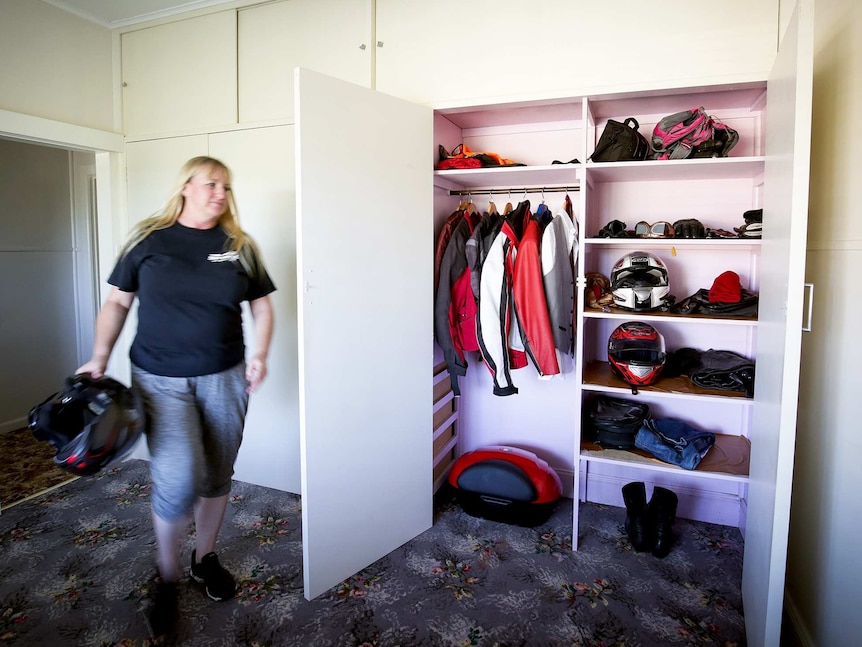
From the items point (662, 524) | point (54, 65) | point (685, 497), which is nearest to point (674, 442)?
point (662, 524)

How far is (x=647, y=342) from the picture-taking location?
2383 millimetres

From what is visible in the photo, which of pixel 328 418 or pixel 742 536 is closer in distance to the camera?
pixel 328 418

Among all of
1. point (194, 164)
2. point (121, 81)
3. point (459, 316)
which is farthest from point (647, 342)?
point (121, 81)

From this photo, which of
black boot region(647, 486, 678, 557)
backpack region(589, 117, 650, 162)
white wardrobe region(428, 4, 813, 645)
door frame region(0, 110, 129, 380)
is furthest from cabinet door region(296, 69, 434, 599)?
door frame region(0, 110, 129, 380)

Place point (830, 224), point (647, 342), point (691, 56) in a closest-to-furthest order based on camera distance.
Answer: point (830, 224) → point (691, 56) → point (647, 342)

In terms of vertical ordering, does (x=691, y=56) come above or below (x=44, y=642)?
above

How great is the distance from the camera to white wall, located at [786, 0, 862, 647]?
148cm

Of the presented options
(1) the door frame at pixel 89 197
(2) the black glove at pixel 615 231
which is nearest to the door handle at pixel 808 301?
(2) the black glove at pixel 615 231

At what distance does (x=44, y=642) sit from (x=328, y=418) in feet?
3.76

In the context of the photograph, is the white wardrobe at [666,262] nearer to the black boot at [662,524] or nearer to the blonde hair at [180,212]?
the black boot at [662,524]

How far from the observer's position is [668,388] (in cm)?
232

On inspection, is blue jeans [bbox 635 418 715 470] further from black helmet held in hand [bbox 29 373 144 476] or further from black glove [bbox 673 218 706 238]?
black helmet held in hand [bbox 29 373 144 476]

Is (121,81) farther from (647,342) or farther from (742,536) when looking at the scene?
(742,536)

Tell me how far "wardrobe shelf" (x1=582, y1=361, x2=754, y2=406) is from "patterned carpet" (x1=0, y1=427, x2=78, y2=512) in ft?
9.44
